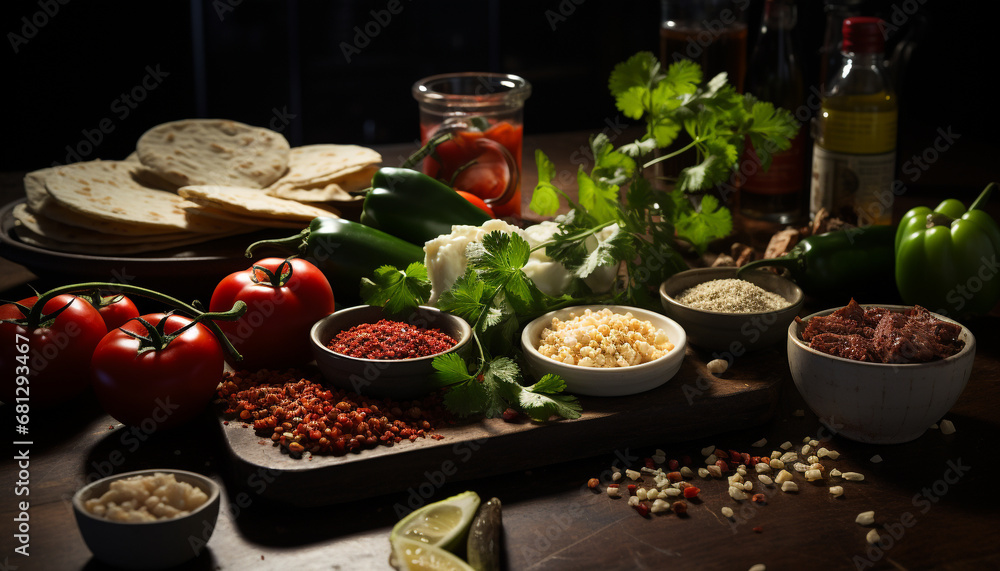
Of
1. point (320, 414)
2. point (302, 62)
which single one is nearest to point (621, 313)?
point (320, 414)

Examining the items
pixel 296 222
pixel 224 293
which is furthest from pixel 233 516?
pixel 296 222

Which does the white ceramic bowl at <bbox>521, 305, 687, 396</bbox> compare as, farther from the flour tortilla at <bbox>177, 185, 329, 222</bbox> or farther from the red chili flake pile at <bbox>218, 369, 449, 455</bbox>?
the flour tortilla at <bbox>177, 185, 329, 222</bbox>

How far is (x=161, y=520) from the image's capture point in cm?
91

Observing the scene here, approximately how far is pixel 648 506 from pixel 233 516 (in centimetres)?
50

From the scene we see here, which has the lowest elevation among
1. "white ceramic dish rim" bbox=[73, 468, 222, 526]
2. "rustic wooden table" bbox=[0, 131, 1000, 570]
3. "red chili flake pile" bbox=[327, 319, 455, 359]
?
"rustic wooden table" bbox=[0, 131, 1000, 570]

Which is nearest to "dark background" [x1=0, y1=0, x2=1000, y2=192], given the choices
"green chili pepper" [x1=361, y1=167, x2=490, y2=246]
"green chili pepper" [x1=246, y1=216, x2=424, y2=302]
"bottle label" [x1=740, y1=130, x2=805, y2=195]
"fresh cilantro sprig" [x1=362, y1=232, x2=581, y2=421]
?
"bottle label" [x1=740, y1=130, x2=805, y2=195]

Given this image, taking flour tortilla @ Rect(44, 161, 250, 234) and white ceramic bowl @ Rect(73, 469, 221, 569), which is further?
flour tortilla @ Rect(44, 161, 250, 234)

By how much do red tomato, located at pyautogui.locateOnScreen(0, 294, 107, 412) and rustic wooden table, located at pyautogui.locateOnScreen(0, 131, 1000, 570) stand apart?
0.04 metres

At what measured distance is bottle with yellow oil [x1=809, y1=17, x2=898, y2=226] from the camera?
1.73 m

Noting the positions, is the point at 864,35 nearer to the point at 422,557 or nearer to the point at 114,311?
the point at 422,557

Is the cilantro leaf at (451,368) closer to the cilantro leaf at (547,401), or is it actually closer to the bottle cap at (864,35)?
the cilantro leaf at (547,401)

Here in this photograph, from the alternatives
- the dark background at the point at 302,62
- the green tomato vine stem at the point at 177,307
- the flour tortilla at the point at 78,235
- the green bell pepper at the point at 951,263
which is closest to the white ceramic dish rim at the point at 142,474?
the green tomato vine stem at the point at 177,307

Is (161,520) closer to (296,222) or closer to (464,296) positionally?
(464,296)

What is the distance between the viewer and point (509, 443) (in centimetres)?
113
